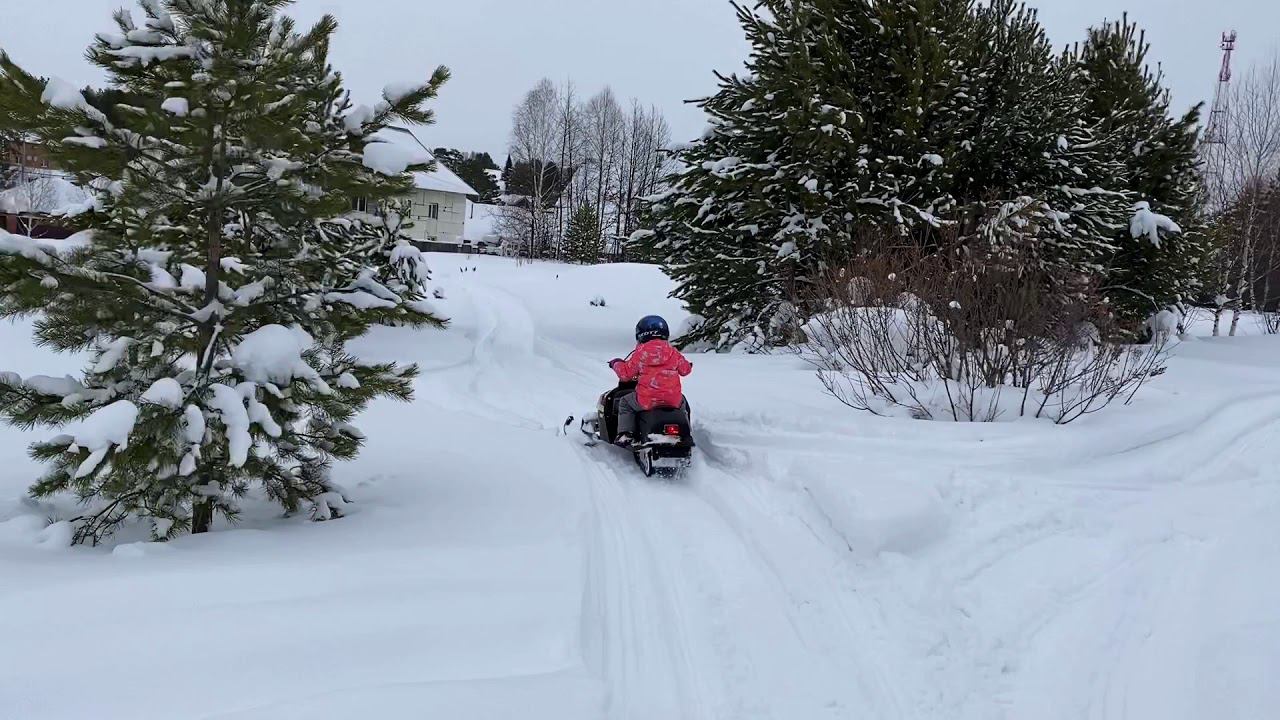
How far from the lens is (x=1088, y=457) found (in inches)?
244

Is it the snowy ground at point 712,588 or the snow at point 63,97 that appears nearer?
the snowy ground at point 712,588

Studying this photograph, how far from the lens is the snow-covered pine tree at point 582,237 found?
44.8m

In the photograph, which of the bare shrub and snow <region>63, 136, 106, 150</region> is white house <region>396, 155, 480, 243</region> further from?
snow <region>63, 136, 106, 150</region>

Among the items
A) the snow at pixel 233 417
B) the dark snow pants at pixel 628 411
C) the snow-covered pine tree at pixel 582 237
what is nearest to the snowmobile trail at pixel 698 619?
the dark snow pants at pixel 628 411

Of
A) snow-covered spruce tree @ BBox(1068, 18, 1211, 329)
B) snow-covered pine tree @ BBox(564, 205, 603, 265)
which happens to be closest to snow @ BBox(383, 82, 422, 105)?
snow-covered spruce tree @ BBox(1068, 18, 1211, 329)

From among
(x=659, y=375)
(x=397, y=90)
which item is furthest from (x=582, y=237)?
(x=397, y=90)

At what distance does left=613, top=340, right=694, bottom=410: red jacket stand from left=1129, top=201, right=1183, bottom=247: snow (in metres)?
13.0

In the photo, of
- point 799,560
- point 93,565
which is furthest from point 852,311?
point 93,565

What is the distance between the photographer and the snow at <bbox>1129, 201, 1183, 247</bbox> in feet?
47.5

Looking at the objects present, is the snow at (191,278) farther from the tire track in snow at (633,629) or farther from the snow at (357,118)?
the tire track in snow at (633,629)

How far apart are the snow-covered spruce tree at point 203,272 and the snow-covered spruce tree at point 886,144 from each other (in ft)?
28.7

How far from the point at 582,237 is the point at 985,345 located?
39561 mm

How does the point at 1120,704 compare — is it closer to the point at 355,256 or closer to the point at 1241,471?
the point at 1241,471

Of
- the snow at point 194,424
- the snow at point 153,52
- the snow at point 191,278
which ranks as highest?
the snow at point 153,52
